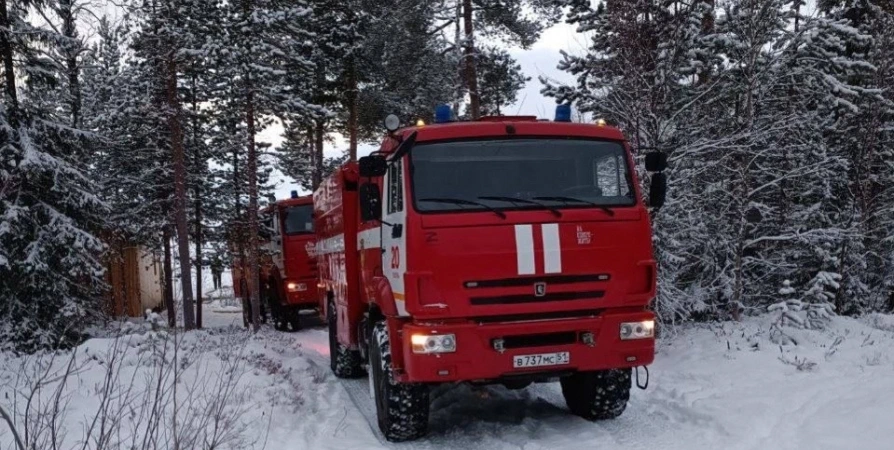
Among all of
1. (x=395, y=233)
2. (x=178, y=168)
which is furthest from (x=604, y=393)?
(x=178, y=168)

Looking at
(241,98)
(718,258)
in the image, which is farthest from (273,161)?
(718,258)

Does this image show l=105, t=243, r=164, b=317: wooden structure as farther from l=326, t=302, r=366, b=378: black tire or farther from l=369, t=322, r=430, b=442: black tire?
l=369, t=322, r=430, b=442: black tire

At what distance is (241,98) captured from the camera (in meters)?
19.7

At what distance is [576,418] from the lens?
712 cm

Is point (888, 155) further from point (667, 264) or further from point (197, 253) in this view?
point (197, 253)

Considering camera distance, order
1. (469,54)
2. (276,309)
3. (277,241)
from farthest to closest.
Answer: (469,54) → (276,309) → (277,241)

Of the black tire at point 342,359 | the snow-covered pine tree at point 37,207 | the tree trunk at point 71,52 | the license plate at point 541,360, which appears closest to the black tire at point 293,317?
the snow-covered pine tree at point 37,207

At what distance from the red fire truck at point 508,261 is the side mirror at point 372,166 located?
0.04ft

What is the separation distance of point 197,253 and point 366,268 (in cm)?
1971

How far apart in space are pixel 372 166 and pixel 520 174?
4.54 feet

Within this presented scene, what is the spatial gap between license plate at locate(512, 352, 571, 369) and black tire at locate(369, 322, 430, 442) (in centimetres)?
102

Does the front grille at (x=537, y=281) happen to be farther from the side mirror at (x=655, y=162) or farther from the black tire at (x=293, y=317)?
the black tire at (x=293, y=317)

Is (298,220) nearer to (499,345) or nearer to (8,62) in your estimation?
(8,62)

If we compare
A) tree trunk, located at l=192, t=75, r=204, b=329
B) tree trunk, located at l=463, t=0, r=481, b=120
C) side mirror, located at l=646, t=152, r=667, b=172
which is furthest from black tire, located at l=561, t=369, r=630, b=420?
tree trunk, located at l=192, t=75, r=204, b=329
